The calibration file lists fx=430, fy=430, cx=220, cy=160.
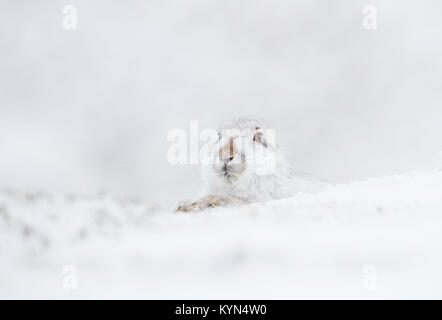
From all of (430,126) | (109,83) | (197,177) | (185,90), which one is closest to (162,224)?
(197,177)

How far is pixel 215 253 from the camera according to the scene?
229 inches

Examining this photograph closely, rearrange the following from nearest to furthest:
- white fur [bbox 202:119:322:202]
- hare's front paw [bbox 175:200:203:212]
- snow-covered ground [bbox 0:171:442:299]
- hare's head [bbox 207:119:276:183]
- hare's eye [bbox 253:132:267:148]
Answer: snow-covered ground [bbox 0:171:442:299] < hare's front paw [bbox 175:200:203:212] < white fur [bbox 202:119:322:202] < hare's head [bbox 207:119:276:183] < hare's eye [bbox 253:132:267:148]

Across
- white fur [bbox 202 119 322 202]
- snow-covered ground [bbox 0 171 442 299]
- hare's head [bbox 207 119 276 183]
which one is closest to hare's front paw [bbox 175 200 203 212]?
white fur [bbox 202 119 322 202]

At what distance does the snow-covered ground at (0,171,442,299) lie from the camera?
204 inches

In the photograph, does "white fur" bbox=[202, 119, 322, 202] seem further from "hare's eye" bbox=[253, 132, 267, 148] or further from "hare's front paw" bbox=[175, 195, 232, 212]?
"hare's front paw" bbox=[175, 195, 232, 212]

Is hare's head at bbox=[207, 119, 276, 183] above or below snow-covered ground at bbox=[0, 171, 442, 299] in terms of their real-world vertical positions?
above

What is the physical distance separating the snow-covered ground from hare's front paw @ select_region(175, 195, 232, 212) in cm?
391

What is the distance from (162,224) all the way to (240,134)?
7680mm

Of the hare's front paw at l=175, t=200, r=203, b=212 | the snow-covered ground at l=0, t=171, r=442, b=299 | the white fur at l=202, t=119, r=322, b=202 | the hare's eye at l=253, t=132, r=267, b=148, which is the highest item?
the hare's eye at l=253, t=132, r=267, b=148

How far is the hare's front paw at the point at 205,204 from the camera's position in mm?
11548

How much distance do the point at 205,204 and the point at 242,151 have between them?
2852 millimetres

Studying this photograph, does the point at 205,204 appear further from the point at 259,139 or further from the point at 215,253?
the point at 215,253

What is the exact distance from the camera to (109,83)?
4705 inches

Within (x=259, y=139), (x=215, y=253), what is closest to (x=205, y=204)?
(x=259, y=139)
